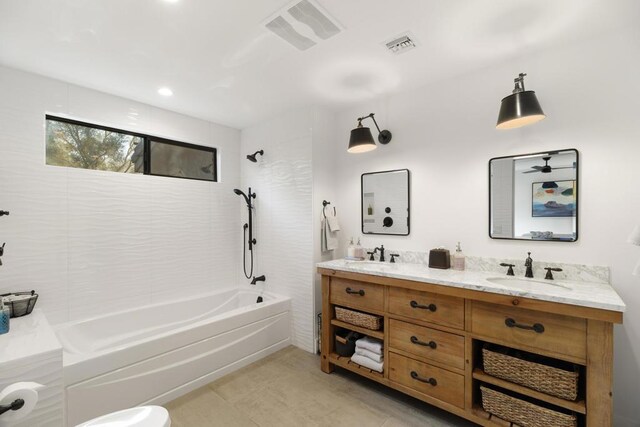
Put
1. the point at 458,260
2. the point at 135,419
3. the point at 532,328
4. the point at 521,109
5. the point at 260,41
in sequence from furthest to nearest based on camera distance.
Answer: the point at 458,260
the point at 260,41
the point at 521,109
the point at 532,328
the point at 135,419

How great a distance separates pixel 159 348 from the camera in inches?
84.4

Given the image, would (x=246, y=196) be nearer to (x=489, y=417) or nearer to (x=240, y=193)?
(x=240, y=193)

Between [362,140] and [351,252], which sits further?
[351,252]

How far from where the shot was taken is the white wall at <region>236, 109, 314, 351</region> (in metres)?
3.01

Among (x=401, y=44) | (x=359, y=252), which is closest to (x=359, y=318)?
(x=359, y=252)

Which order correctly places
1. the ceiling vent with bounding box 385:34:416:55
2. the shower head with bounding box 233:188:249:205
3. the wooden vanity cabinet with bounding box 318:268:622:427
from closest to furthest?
the wooden vanity cabinet with bounding box 318:268:622:427, the ceiling vent with bounding box 385:34:416:55, the shower head with bounding box 233:188:249:205

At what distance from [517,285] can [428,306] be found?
61 cm

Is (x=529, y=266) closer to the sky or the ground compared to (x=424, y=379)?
closer to the sky

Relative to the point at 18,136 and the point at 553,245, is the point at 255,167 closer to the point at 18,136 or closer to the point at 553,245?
the point at 18,136

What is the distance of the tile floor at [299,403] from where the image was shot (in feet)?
6.37

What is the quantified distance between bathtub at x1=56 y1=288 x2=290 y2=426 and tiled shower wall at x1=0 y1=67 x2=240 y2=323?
158 mm

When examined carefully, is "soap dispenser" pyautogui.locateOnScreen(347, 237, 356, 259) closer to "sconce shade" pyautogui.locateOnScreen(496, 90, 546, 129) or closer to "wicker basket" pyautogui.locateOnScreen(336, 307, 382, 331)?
"wicker basket" pyautogui.locateOnScreen(336, 307, 382, 331)

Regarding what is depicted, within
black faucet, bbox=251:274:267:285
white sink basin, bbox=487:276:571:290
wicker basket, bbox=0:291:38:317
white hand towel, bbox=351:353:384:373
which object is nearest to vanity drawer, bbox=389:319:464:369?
white hand towel, bbox=351:353:384:373

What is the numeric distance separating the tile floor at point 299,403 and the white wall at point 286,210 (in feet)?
1.94
